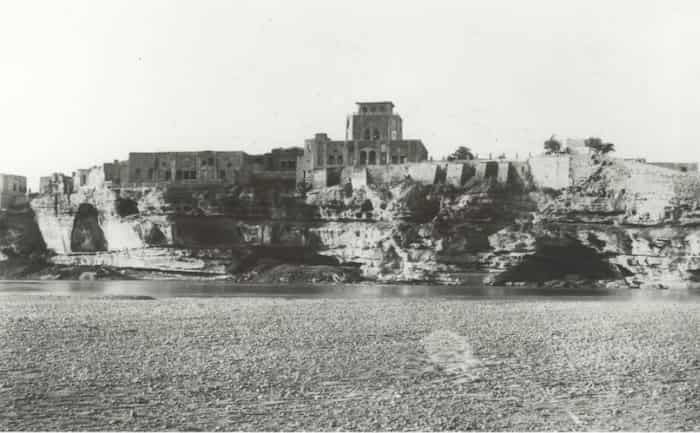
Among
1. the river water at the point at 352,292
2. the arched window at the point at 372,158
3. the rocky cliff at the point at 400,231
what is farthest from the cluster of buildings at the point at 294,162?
the river water at the point at 352,292

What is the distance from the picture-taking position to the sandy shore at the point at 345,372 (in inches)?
Answer: 625

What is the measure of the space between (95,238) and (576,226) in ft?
171

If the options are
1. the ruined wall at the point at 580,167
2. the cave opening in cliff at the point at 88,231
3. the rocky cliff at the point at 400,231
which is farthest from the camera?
the cave opening in cliff at the point at 88,231

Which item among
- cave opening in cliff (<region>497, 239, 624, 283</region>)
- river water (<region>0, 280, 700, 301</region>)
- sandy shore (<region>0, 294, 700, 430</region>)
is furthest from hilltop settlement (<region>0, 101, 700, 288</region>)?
sandy shore (<region>0, 294, 700, 430</region>)

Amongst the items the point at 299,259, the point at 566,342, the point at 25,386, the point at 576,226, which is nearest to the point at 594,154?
the point at 576,226

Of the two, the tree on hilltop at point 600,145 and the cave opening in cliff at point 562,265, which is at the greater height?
the tree on hilltop at point 600,145

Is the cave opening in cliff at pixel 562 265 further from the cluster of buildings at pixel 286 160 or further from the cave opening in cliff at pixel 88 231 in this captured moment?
the cave opening in cliff at pixel 88 231

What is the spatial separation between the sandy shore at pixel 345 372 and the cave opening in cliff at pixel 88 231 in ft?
193

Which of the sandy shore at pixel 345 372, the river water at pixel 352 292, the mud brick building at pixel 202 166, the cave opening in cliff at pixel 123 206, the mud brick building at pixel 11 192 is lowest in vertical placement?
the river water at pixel 352 292

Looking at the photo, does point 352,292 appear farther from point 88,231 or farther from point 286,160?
point 88,231

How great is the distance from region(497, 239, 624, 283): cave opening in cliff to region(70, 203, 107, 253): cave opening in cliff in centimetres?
4529

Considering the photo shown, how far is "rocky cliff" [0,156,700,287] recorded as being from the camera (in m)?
69.8

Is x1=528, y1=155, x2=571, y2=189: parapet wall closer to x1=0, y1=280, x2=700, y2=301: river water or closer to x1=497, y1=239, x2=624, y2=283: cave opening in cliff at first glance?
x1=497, y1=239, x2=624, y2=283: cave opening in cliff

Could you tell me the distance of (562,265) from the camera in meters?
72.8
